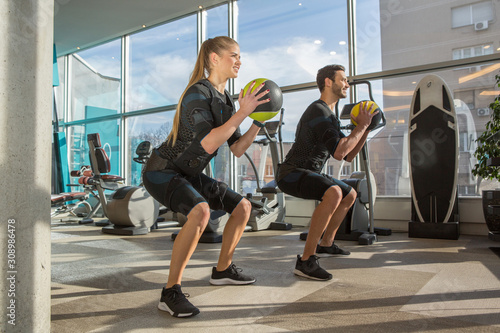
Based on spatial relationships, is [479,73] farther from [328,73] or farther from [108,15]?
[108,15]

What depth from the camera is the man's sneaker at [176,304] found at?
5.61ft

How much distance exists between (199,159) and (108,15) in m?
6.87

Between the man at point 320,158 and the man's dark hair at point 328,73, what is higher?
the man's dark hair at point 328,73

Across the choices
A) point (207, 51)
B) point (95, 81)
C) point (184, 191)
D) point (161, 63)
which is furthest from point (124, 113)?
point (184, 191)

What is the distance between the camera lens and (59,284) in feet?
7.73

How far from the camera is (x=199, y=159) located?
6.33 feet

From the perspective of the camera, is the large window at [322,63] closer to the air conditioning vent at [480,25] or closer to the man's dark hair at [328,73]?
the air conditioning vent at [480,25]

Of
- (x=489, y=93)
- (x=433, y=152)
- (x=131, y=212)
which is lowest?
(x=131, y=212)

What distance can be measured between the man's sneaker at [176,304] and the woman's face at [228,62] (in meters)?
1.12

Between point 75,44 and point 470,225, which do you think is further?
point 75,44

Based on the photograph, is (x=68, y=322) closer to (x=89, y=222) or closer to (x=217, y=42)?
(x=217, y=42)

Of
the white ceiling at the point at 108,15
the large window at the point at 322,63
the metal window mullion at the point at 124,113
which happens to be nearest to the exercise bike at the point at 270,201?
the large window at the point at 322,63

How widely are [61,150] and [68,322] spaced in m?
8.46

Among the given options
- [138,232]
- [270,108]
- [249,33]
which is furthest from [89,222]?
[270,108]
